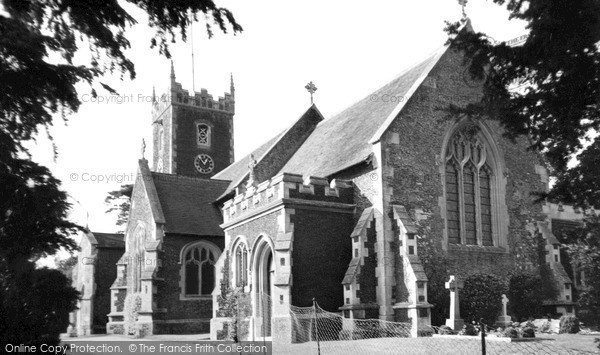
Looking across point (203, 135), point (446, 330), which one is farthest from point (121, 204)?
point (446, 330)

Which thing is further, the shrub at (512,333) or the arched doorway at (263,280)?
the arched doorway at (263,280)

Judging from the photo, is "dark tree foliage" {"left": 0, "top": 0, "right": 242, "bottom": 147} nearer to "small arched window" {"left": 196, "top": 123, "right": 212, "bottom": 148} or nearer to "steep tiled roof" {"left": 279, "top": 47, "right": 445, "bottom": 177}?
"steep tiled roof" {"left": 279, "top": 47, "right": 445, "bottom": 177}

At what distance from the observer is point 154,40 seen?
6.63 meters

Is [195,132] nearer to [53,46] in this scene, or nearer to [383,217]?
[383,217]

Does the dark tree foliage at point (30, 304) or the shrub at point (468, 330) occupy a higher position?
the dark tree foliage at point (30, 304)

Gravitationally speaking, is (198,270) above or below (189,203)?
below

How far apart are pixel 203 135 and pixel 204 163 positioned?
2.20 meters

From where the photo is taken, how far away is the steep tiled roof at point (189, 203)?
2834 centimetres

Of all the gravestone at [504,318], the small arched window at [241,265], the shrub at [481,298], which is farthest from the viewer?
the small arched window at [241,265]

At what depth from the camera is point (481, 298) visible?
64.0ft

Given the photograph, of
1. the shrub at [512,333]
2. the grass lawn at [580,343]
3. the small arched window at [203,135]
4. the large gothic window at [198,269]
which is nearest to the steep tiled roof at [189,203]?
the large gothic window at [198,269]

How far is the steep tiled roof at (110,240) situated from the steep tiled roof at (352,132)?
12421mm

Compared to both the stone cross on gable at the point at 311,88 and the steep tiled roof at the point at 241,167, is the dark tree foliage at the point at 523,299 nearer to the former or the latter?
the stone cross on gable at the point at 311,88

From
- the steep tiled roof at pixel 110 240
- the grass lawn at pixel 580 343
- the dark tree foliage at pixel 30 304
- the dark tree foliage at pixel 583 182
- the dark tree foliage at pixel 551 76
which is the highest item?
the dark tree foliage at pixel 551 76
